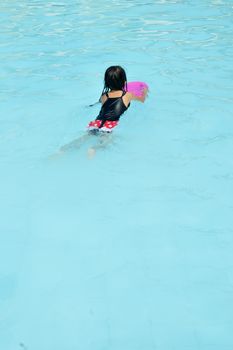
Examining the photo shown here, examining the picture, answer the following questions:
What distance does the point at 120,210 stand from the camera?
12.0ft

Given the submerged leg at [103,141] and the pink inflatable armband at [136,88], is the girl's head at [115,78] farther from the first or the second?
the pink inflatable armband at [136,88]

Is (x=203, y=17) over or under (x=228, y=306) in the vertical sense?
over

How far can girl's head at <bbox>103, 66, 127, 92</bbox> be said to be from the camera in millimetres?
4129

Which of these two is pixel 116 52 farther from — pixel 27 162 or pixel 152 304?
pixel 152 304

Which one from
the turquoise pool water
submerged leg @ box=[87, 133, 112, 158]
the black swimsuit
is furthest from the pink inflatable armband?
submerged leg @ box=[87, 133, 112, 158]

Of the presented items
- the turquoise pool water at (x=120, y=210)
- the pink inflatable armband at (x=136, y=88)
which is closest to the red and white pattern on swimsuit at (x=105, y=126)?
the turquoise pool water at (x=120, y=210)

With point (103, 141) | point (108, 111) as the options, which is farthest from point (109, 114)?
point (103, 141)

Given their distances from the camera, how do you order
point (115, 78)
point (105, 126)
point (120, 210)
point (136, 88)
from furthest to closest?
point (136, 88)
point (105, 126)
point (115, 78)
point (120, 210)

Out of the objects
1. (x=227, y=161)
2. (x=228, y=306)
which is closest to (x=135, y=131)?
(x=227, y=161)

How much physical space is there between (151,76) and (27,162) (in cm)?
313

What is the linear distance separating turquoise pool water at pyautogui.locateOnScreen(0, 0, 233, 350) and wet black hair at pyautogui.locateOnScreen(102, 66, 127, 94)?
2.22 feet

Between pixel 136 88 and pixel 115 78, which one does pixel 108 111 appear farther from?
pixel 136 88

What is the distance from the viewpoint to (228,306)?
2.64m

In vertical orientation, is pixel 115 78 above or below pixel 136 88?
above
